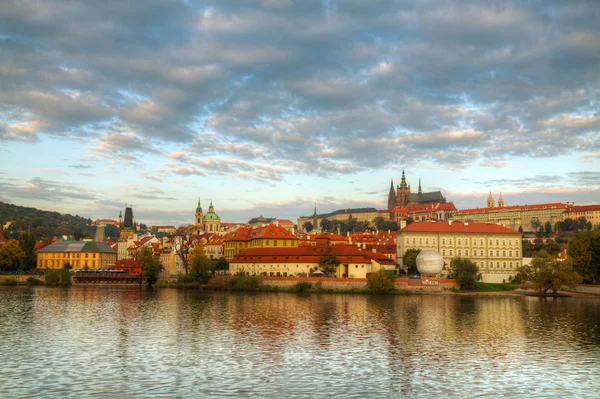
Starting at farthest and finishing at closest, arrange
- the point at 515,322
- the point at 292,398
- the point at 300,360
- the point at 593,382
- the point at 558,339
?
the point at 515,322, the point at 558,339, the point at 300,360, the point at 593,382, the point at 292,398

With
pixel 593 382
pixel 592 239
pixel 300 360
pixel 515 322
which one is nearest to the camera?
pixel 593 382

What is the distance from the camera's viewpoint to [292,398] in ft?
68.4

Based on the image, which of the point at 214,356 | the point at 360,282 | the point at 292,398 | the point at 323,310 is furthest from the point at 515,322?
the point at 360,282

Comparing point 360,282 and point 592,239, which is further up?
point 592,239

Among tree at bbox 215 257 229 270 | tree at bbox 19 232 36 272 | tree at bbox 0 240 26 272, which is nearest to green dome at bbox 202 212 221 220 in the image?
tree at bbox 19 232 36 272

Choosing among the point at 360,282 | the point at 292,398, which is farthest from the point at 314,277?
the point at 292,398

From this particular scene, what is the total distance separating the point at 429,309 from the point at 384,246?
60157 mm

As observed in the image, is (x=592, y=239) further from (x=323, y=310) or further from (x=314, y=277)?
(x=323, y=310)

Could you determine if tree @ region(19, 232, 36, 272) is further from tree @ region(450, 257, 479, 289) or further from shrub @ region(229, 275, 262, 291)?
tree @ region(450, 257, 479, 289)

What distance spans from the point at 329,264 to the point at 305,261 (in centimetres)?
417

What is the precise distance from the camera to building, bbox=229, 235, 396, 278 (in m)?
87.4

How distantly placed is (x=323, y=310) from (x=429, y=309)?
1044 centimetres

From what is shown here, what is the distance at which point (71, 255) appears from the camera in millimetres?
127125

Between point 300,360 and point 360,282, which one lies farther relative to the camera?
point 360,282
